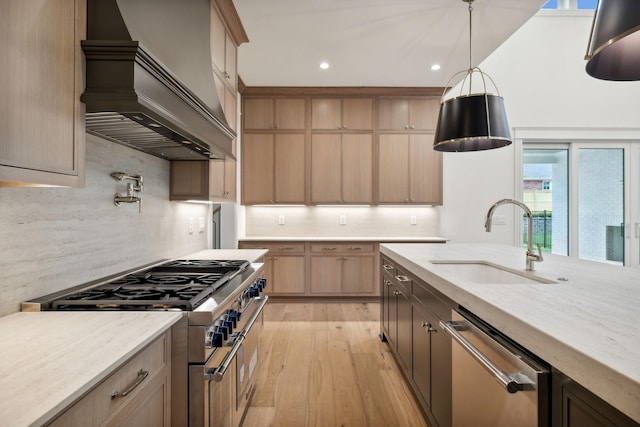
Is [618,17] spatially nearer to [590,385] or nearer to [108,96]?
[590,385]

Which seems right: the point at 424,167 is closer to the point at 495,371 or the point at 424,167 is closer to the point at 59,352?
the point at 495,371

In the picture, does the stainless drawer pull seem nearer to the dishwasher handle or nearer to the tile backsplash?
the dishwasher handle

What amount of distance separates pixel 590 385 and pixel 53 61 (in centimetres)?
160

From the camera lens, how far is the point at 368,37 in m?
3.31

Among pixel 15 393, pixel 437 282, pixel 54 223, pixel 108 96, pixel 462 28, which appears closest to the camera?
pixel 15 393

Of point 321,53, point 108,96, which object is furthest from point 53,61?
point 321,53

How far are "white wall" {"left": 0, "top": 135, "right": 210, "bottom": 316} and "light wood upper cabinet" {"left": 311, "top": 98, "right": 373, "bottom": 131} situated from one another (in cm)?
274

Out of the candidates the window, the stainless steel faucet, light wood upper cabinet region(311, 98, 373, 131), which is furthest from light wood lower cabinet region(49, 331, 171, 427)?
the window

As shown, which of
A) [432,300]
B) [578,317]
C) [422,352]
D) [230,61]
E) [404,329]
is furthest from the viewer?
[230,61]

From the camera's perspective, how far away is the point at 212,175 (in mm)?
2564

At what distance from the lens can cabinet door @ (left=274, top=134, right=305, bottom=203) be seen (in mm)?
4758

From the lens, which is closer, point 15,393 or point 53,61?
point 15,393

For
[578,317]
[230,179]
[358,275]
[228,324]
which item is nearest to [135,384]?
[228,324]

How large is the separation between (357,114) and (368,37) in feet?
4.94
